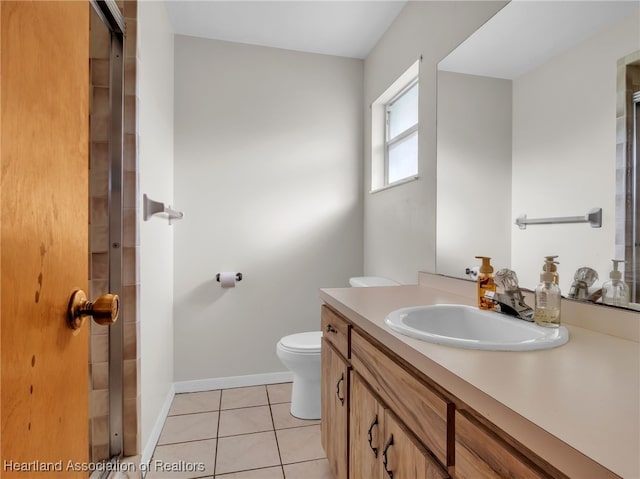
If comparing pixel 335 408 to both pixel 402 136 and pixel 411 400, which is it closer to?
pixel 411 400

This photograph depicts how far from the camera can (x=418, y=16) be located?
192cm

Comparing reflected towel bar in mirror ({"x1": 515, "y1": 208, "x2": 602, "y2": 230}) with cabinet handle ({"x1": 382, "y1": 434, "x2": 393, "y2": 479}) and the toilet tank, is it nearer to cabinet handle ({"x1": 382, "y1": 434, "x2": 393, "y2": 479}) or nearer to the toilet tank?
cabinet handle ({"x1": 382, "y1": 434, "x2": 393, "y2": 479})

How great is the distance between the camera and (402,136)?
2.28m

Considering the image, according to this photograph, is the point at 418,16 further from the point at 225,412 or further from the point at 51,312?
the point at 225,412

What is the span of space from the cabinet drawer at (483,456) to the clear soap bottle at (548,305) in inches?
18.1

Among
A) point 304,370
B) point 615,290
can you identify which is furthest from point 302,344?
point 615,290

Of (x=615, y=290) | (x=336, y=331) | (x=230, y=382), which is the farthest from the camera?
(x=230, y=382)

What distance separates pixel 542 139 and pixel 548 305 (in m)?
0.58

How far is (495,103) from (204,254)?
1.97 meters

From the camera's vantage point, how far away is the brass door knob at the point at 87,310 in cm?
60

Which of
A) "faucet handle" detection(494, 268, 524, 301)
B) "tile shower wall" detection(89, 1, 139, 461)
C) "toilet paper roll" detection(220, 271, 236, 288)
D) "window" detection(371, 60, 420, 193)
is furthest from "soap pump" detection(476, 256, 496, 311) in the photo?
"toilet paper roll" detection(220, 271, 236, 288)

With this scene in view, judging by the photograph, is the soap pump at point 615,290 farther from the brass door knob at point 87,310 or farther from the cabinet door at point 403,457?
the brass door knob at point 87,310

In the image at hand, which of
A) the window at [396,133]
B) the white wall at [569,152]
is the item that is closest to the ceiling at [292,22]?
the window at [396,133]

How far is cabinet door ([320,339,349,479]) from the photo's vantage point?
1.28m
